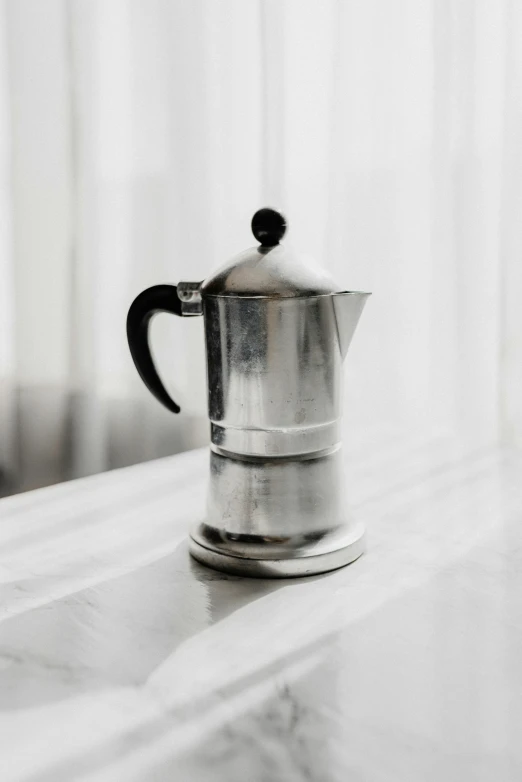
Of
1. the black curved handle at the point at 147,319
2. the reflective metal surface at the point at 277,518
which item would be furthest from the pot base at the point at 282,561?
the black curved handle at the point at 147,319

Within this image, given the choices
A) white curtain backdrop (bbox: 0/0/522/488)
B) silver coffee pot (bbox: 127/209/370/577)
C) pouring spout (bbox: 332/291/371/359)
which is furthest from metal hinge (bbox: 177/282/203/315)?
white curtain backdrop (bbox: 0/0/522/488)

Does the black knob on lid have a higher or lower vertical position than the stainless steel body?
higher

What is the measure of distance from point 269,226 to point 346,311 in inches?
3.7

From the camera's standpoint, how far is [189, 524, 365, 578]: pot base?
23.5 inches

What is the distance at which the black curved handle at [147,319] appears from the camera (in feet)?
2.13

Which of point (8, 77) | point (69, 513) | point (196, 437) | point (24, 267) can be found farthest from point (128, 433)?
point (8, 77)

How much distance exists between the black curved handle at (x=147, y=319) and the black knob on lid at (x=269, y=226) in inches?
3.5

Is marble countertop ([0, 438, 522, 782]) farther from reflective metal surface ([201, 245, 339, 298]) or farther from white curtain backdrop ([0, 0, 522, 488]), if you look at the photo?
white curtain backdrop ([0, 0, 522, 488])

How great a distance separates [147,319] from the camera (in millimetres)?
663

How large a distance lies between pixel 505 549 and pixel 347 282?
0.78 m

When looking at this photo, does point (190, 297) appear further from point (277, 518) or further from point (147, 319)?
point (277, 518)

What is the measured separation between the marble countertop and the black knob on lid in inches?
11.0

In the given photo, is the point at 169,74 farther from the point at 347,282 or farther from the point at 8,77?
the point at 347,282

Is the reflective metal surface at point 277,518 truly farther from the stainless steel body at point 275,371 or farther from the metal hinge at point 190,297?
the metal hinge at point 190,297
